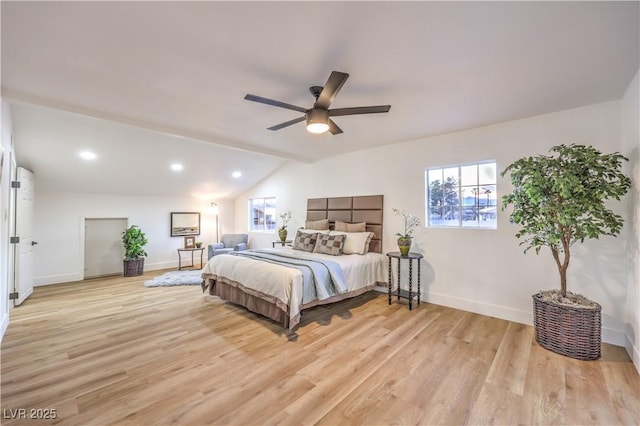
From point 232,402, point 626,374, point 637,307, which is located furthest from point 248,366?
point 637,307

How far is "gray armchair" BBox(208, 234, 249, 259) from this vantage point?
669cm

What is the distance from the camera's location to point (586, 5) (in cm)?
169

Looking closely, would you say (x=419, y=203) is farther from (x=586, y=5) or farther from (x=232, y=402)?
(x=232, y=402)

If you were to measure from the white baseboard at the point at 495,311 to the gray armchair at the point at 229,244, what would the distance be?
4.66m

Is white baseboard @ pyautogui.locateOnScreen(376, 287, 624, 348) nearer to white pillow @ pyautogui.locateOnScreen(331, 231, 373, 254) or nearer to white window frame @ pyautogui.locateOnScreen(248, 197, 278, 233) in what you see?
white pillow @ pyautogui.locateOnScreen(331, 231, 373, 254)

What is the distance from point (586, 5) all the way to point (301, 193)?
5035mm

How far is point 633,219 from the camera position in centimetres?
255

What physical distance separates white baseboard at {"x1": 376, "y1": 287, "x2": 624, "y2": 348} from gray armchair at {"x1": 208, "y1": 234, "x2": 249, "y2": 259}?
15.3ft

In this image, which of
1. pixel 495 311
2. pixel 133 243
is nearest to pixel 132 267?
pixel 133 243

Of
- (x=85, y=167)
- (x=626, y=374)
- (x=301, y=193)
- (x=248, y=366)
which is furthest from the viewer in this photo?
(x=301, y=193)

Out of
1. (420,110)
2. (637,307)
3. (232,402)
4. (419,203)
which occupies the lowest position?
(232,402)

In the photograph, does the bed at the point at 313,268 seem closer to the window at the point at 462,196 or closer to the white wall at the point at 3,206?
the window at the point at 462,196

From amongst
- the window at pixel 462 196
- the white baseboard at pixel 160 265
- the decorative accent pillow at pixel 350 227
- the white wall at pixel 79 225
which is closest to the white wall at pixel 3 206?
the white wall at pixel 79 225

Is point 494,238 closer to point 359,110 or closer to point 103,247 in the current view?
point 359,110
